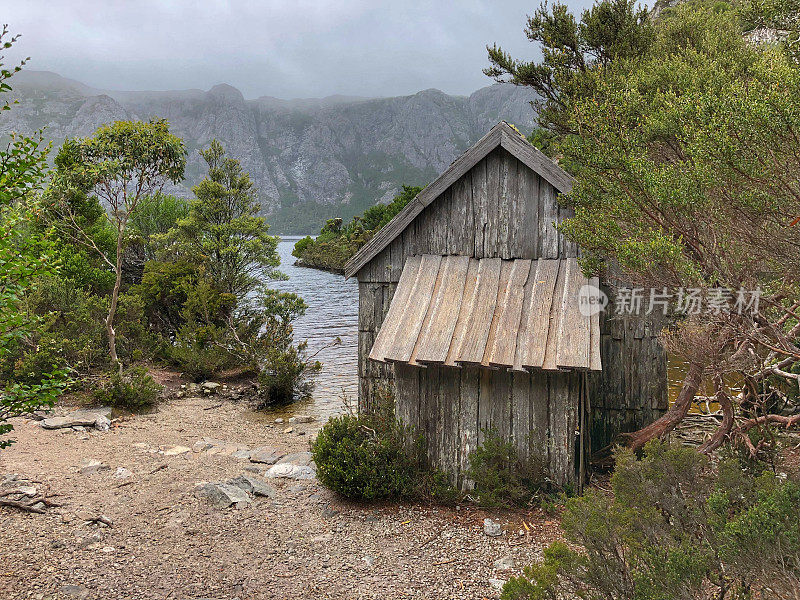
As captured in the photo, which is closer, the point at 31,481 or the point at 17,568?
the point at 17,568

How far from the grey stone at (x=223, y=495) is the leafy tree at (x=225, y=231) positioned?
44.3ft

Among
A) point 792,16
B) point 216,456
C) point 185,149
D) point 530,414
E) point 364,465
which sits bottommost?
point 216,456

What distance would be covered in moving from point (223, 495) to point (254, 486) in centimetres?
61

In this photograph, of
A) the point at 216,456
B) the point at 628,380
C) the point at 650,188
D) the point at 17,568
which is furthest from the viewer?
the point at 216,456

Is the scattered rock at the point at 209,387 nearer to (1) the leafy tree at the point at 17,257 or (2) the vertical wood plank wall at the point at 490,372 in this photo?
(2) the vertical wood plank wall at the point at 490,372

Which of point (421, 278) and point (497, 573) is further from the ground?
point (421, 278)

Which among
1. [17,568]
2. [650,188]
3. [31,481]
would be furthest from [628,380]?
[31,481]

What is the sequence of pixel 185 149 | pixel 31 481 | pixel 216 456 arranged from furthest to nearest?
pixel 185 149
pixel 216 456
pixel 31 481

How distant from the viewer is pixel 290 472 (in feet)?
31.5

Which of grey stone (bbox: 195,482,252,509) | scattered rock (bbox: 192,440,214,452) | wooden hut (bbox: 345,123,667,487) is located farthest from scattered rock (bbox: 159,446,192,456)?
wooden hut (bbox: 345,123,667,487)

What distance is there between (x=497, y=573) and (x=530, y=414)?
220 centimetres

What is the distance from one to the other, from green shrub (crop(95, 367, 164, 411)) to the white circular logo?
1080 centimetres

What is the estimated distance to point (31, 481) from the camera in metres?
8.20

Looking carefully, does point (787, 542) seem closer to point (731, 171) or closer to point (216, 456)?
point (731, 171)
